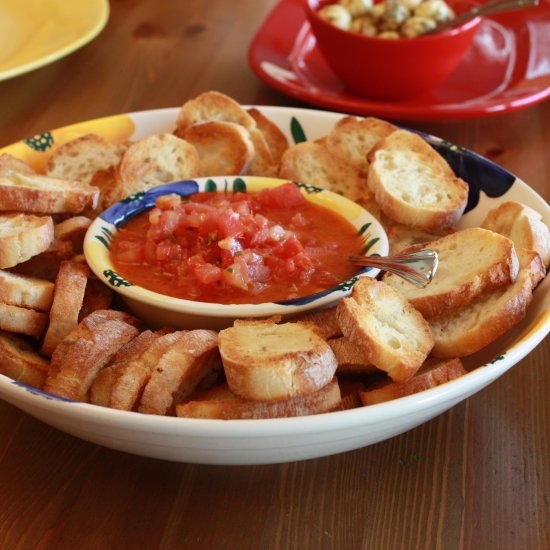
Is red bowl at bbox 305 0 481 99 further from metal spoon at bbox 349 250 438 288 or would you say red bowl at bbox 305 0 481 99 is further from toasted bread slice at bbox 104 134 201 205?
metal spoon at bbox 349 250 438 288

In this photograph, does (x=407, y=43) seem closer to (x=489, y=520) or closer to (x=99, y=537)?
(x=489, y=520)

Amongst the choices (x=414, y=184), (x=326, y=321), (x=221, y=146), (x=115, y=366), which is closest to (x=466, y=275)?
(x=326, y=321)

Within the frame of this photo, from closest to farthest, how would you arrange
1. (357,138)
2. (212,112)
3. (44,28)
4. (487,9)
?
(357,138) → (212,112) → (487,9) → (44,28)

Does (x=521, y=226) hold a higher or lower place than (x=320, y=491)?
higher

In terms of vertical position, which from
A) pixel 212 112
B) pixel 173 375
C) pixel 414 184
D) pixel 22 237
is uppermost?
pixel 22 237

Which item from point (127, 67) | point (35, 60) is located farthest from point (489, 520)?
point (127, 67)

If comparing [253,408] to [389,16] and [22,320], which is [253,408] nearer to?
[22,320]

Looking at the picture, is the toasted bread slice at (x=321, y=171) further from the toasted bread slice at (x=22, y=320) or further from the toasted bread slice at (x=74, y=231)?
the toasted bread slice at (x=22, y=320)
